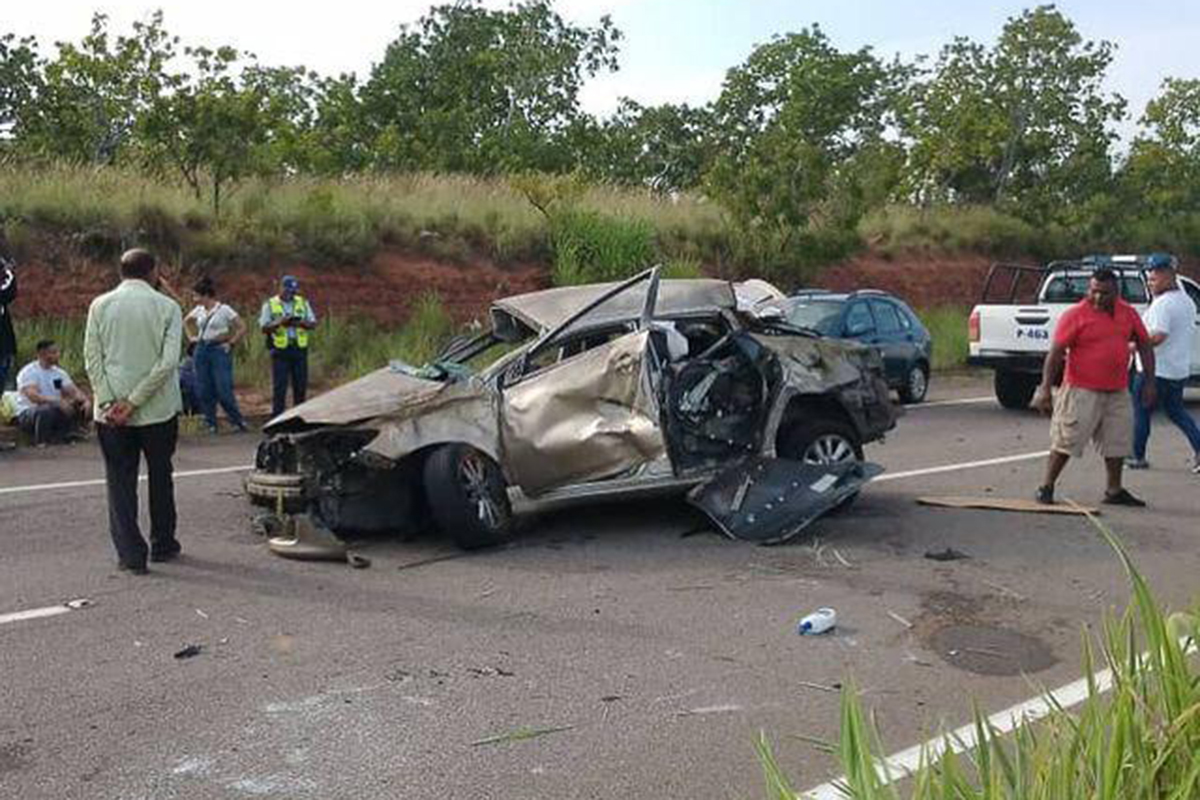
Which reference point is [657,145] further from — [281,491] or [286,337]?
[281,491]

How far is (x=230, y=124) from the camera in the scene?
1959 cm

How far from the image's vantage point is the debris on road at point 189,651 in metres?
6.15

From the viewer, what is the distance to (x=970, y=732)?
5066 mm

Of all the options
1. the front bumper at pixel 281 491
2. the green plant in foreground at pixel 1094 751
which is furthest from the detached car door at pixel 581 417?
the green plant in foreground at pixel 1094 751

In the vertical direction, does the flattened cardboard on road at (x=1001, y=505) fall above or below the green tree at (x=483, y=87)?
below

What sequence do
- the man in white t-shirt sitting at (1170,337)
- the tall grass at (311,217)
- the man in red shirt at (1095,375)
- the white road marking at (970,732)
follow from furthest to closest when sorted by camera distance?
the tall grass at (311,217) → the man in white t-shirt sitting at (1170,337) → the man in red shirt at (1095,375) → the white road marking at (970,732)

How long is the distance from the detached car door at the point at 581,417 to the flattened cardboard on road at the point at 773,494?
1.67ft

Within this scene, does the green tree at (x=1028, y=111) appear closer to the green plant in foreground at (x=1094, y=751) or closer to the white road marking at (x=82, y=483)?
the white road marking at (x=82, y=483)

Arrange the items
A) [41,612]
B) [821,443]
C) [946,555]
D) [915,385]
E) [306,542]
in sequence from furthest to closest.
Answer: [915,385] < [821,443] < [946,555] < [306,542] < [41,612]

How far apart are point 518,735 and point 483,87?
37165 millimetres

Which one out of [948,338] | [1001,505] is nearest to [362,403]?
[1001,505]

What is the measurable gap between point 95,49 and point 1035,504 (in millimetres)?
16392

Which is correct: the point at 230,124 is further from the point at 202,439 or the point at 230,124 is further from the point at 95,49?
the point at 202,439

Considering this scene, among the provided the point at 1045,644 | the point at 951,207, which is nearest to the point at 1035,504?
the point at 1045,644
